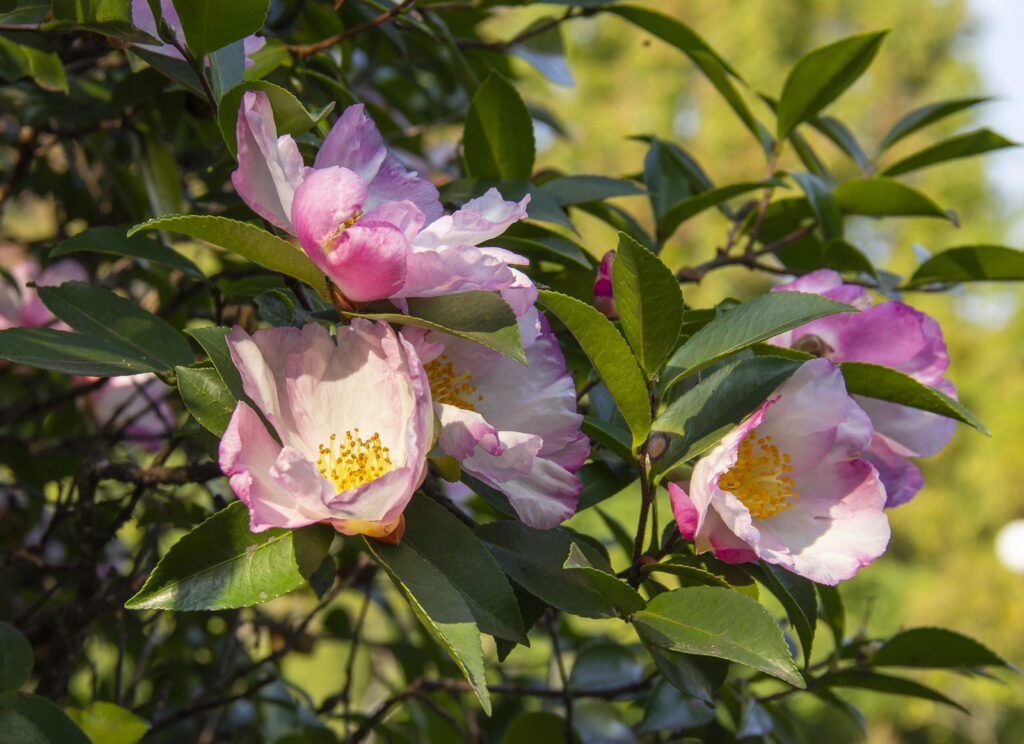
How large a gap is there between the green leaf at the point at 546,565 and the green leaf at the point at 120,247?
11.3 inches

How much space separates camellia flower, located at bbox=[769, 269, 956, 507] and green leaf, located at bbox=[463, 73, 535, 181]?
0.72 ft

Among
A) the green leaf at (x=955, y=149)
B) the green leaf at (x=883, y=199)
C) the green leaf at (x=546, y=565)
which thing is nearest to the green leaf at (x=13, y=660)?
the green leaf at (x=546, y=565)

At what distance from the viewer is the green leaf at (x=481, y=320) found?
1.26 ft

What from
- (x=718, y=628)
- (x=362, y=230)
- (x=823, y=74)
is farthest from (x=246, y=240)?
(x=823, y=74)

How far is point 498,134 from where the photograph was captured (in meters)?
0.64

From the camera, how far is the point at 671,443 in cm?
46

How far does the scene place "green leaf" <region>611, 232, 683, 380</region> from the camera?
437 millimetres

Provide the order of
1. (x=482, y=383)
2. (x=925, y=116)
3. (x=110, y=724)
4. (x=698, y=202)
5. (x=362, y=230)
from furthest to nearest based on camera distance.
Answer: (x=925, y=116) < (x=698, y=202) < (x=110, y=724) < (x=482, y=383) < (x=362, y=230)

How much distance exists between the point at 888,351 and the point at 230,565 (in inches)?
16.4

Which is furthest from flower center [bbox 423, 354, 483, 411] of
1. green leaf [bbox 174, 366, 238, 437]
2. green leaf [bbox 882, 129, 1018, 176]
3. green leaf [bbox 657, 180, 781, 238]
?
green leaf [bbox 882, 129, 1018, 176]

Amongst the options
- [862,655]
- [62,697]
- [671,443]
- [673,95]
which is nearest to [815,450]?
[671,443]

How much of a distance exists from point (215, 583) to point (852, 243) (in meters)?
0.59

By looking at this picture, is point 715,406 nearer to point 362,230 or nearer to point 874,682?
point 362,230

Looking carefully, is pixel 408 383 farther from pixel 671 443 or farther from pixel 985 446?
pixel 985 446
